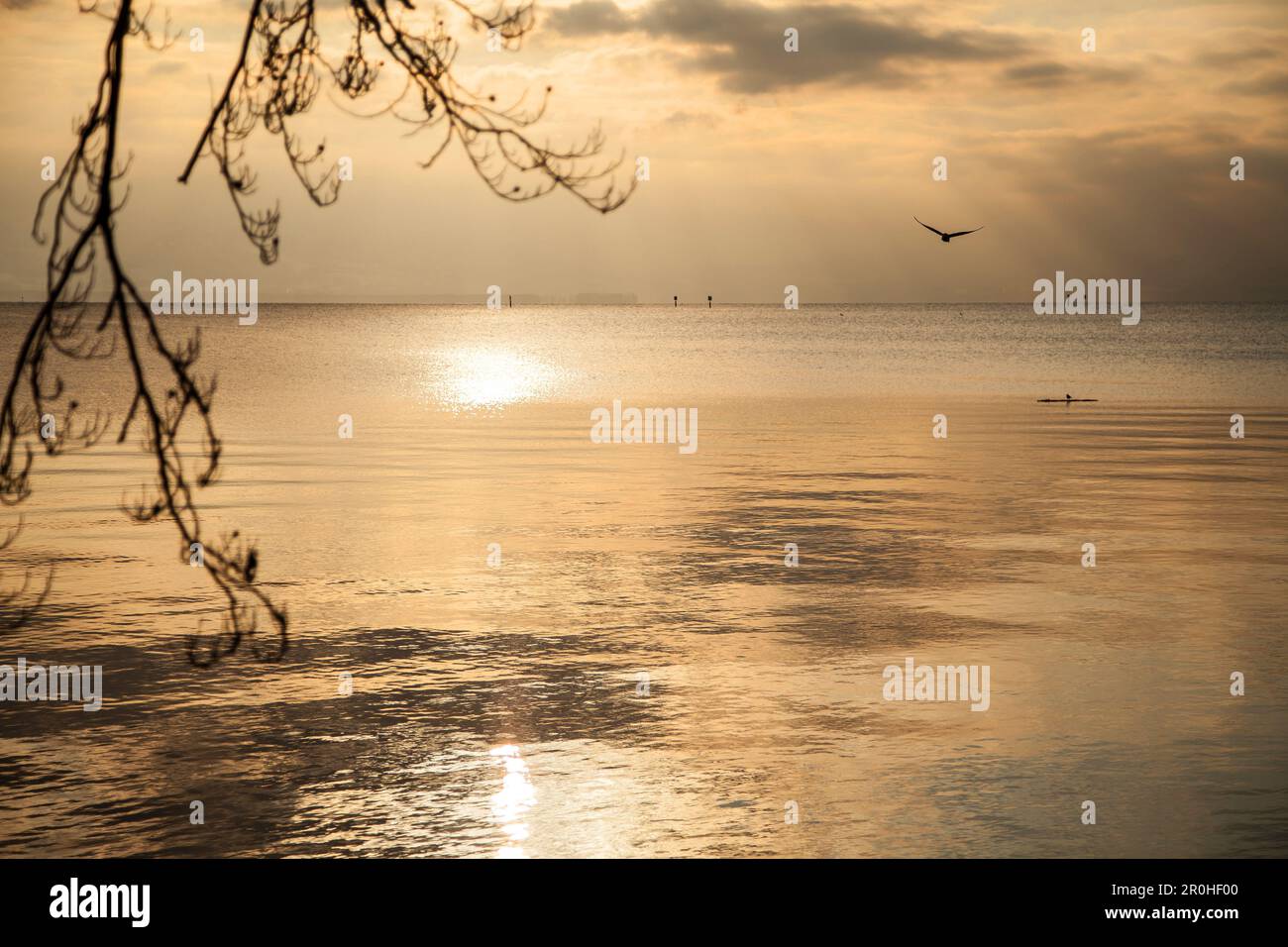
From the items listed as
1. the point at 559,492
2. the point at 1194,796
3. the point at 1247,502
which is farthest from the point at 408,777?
the point at 1247,502

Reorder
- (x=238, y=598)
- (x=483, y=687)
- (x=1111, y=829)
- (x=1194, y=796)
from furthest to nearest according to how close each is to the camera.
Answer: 1. (x=238, y=598)
2. (x=483, y=687)
3. (x=1194, y=796)
4. (x=1111, y=829)

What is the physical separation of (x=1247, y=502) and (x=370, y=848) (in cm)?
1863

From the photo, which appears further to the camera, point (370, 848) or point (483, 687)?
point (483, 687)

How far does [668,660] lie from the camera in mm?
12914

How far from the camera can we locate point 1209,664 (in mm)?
12859

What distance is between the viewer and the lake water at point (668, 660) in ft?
29.5

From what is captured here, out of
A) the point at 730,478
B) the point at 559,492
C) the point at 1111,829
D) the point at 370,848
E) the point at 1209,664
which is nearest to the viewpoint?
the point at 370,848

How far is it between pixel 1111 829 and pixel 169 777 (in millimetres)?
6060

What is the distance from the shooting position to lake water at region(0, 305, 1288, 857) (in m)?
8.98

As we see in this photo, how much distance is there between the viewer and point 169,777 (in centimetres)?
967

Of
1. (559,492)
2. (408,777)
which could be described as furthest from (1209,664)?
(559,492)

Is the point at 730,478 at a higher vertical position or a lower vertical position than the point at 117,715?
higher

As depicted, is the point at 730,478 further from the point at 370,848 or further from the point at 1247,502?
the point at 370,848
